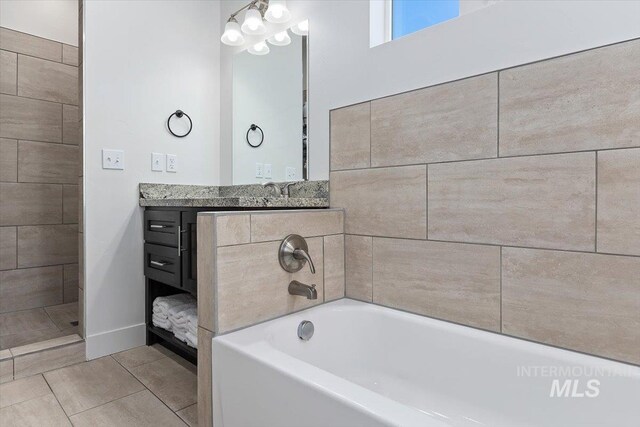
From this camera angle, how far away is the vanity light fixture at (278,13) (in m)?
2.16

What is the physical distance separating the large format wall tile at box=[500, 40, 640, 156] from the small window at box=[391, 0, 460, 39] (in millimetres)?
531

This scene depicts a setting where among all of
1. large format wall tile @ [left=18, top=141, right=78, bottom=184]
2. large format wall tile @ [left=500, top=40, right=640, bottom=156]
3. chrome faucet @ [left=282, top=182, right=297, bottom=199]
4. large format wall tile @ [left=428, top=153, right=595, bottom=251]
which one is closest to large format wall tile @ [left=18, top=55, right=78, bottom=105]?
large format wall tile @ [left=18, top=141, right=78, bottom=184]

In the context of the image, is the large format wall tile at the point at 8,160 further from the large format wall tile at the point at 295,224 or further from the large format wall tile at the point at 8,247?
the large format wall tile at the point at 295,224

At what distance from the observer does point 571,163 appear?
4.00ft

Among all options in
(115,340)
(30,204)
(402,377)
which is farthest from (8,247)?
(402,377)

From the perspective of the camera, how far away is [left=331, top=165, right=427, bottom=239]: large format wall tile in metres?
1.59

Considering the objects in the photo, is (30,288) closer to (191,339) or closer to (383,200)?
(191,339)

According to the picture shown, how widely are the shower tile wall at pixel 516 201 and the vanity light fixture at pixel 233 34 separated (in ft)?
3.87

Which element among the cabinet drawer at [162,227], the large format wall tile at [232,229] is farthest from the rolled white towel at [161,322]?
the large format wall tile at [232,229]

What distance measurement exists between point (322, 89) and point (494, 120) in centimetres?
96

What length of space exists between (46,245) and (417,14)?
120 inches

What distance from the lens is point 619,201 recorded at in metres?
1.14

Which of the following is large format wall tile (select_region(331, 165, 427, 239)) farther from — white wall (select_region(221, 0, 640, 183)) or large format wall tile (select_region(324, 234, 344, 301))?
white wall (select_region(221, 0, 640, 183))

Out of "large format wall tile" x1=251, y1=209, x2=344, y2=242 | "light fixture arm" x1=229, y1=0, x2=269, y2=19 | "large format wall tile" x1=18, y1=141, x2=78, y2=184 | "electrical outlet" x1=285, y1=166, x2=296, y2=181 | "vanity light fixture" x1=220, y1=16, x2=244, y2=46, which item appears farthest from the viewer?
"large format wall tile" x1=18, y1=141, x2=78, y2=184
